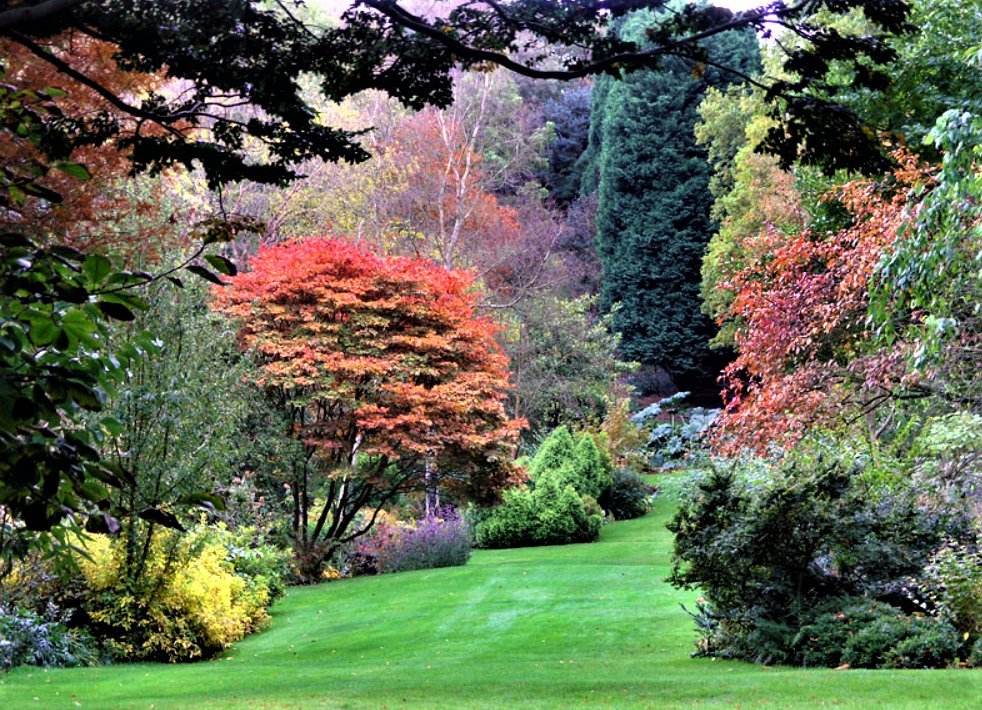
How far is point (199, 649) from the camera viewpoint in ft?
32.2

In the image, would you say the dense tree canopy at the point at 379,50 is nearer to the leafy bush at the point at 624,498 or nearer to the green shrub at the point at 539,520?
the green shrub at the point at 539,520

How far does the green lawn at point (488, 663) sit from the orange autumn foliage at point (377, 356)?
76.3 inches

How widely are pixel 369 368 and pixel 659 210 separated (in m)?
21.9

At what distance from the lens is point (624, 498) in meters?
23.6

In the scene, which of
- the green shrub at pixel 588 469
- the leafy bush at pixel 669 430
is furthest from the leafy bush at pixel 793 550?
the leafy bush at pixel 669 430

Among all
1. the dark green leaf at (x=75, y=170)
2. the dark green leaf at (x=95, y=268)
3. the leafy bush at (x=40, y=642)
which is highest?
the dark green leaf at (x=75, y=170)

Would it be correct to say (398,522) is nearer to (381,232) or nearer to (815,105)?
(381,232)

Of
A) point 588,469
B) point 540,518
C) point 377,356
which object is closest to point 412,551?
point 377,356

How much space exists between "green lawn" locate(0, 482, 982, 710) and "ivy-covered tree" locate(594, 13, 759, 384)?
18.9 m

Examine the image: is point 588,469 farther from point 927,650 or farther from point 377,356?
point 927,650

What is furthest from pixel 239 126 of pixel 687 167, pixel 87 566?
pixel 687 167

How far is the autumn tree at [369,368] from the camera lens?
49.1 ft

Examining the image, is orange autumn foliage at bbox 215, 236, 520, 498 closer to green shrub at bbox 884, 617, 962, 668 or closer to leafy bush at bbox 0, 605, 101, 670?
leafy bush at bbox 0, 605, 101, 670

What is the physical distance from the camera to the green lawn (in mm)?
6773
